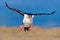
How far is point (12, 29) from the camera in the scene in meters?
8.19

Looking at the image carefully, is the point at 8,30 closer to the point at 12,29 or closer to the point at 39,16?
the point at 12,29

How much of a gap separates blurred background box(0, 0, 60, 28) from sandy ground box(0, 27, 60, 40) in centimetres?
9

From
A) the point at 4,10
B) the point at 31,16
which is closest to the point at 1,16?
the point at 4,10

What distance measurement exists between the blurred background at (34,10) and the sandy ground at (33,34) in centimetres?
9

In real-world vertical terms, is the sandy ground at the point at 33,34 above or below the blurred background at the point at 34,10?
below

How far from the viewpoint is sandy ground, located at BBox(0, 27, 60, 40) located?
26.8 ft

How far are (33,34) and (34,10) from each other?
0.47 m

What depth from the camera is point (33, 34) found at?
8211 mm

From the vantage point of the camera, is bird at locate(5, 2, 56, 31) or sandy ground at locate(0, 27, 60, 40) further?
sandy ground at locate(0, 27, 60, 40)

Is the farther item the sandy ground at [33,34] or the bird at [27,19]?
the sandy ground at [33,34]

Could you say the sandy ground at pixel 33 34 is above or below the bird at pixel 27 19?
below

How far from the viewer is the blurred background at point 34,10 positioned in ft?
26.4

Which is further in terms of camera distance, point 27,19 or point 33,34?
point 33,34

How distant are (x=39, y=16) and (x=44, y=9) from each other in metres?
0.16
